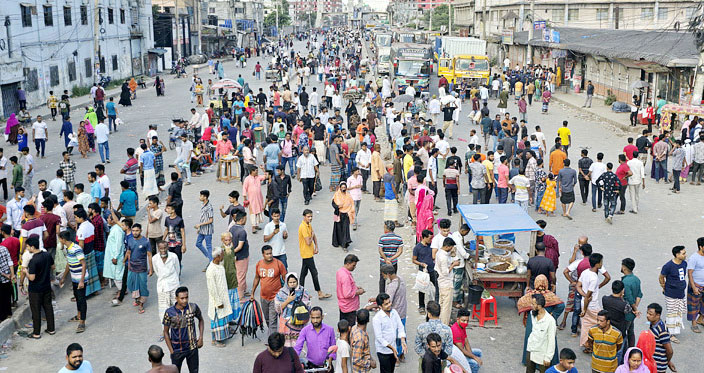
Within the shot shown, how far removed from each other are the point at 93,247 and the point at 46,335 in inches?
60.7

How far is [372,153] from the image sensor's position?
647 inches

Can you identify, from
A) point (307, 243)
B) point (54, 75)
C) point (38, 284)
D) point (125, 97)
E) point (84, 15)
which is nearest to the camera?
point (38, 284)

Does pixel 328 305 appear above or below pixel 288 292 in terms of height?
below

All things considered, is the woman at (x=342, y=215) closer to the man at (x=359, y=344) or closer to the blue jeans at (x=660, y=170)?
the man at (x=359, y=344)

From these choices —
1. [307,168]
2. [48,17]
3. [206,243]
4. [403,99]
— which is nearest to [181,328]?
[206,243]

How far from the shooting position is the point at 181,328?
7.42m

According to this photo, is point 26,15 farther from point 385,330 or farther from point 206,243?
point 385,330

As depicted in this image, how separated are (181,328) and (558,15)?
61.3m

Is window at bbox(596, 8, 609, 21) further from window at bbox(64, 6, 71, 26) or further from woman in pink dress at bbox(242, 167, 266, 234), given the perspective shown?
woman in pink dress at bbox(242, 167, 266, 234)

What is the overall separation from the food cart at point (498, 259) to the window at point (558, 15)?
55845 mm

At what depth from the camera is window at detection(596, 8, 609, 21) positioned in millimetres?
56531

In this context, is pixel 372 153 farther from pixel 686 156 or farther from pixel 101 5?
pixel 101 5

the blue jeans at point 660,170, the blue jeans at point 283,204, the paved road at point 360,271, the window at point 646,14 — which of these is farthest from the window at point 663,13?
the blue jeans at point 283,204

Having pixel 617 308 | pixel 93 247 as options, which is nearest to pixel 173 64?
pixel 93 247
